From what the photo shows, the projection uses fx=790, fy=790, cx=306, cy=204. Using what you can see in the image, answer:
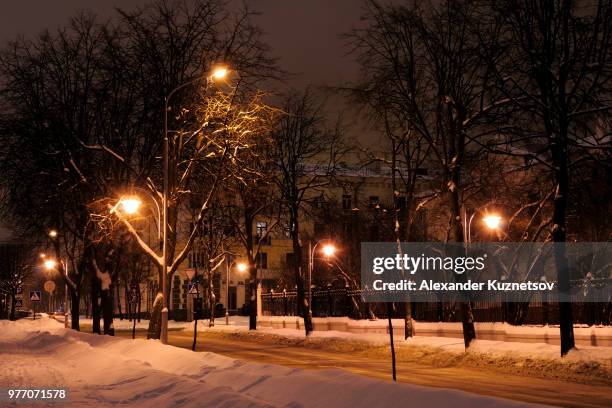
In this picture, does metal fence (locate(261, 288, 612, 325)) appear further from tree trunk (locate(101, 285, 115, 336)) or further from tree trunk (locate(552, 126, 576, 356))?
tree trunk (locate(101, 285, 115, 336))

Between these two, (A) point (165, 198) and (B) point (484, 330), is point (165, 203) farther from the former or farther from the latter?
(B) point (484, 330)

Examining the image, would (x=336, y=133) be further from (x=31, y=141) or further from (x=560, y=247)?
(x=560, y=247)

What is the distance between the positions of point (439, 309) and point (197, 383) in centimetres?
2818

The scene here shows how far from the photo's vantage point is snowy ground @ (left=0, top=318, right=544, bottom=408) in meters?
11.5

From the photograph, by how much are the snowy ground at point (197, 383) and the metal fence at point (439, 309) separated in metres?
14.9

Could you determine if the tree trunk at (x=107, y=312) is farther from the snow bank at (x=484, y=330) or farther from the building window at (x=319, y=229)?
the building window at (x=319, y=229)

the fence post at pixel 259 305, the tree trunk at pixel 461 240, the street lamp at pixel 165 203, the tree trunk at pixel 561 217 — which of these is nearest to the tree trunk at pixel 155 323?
the street lamp at pixel 165 203

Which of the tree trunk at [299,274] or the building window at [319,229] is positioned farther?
the building window at [319,229]

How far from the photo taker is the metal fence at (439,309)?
32594 millimetres

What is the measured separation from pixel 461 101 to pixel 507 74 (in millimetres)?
3873

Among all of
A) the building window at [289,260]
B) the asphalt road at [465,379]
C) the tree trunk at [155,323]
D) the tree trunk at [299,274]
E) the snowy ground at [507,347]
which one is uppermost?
the building window at [289,260]

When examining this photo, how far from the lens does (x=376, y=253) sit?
187 feet

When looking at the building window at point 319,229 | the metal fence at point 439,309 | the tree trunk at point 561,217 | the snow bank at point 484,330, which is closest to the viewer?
the tree trunk at point 561,217

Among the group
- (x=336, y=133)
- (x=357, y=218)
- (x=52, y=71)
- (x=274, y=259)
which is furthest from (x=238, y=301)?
(x=52, y=71)
